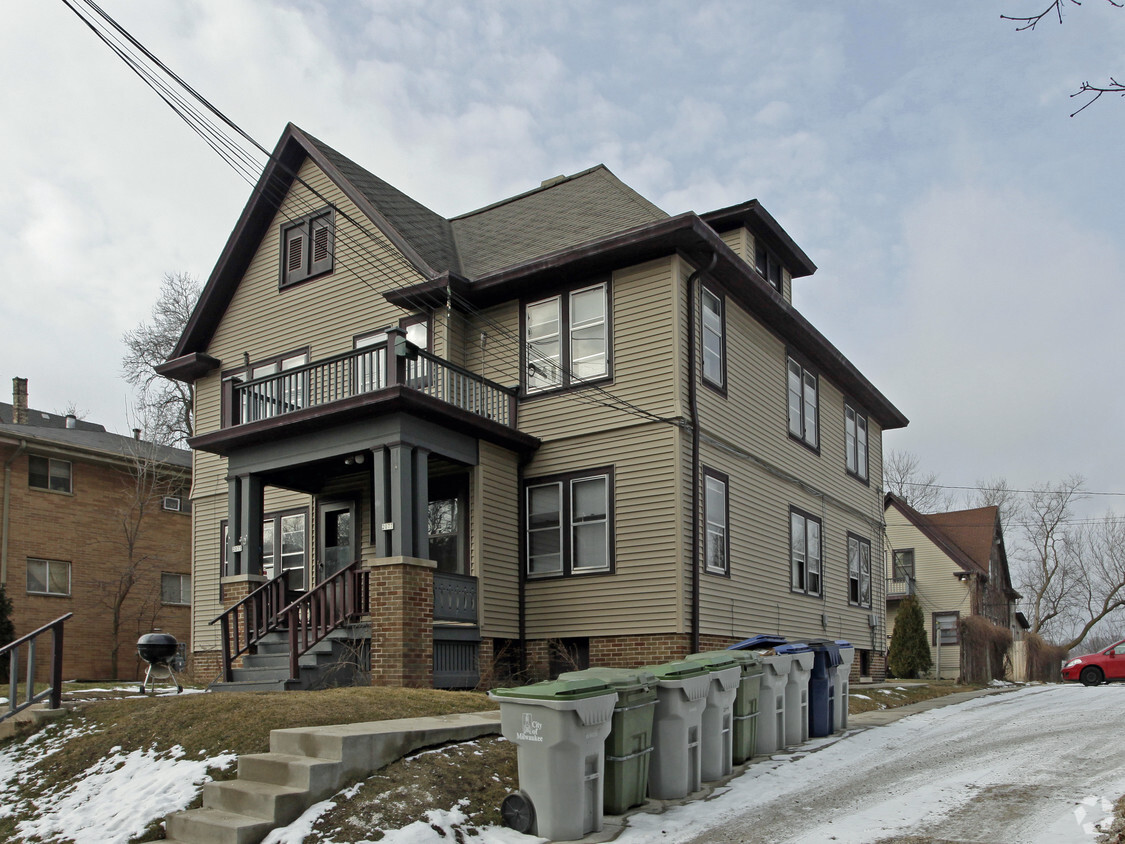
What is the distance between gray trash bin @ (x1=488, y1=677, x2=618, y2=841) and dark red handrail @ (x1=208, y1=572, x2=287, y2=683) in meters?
7.96

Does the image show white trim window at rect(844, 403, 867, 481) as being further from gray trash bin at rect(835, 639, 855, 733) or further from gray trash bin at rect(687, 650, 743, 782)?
gray trash bin at rect(687, 650, 743, 782)

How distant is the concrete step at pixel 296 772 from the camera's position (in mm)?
7992

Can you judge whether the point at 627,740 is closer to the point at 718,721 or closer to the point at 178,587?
the point at 718,721

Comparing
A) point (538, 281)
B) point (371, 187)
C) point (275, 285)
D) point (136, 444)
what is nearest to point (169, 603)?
point (136, 444)

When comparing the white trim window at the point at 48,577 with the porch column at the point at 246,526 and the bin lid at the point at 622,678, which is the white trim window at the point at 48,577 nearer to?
the porch column at the point at 246,526

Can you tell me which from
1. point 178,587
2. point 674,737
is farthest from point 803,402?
point 178,587

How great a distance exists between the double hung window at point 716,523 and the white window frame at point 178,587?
21645mm

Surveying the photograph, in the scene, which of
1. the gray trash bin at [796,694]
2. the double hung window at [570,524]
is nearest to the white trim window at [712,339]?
the double hung window at [570,524]

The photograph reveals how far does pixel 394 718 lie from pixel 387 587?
13.9ft

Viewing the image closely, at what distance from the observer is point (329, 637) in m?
14.6

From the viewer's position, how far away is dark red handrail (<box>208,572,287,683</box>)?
1509cm

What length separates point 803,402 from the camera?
21.6 m

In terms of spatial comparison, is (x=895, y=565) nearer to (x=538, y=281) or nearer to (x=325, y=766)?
(x=538, y=281)

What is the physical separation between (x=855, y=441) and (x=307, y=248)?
1383cm
